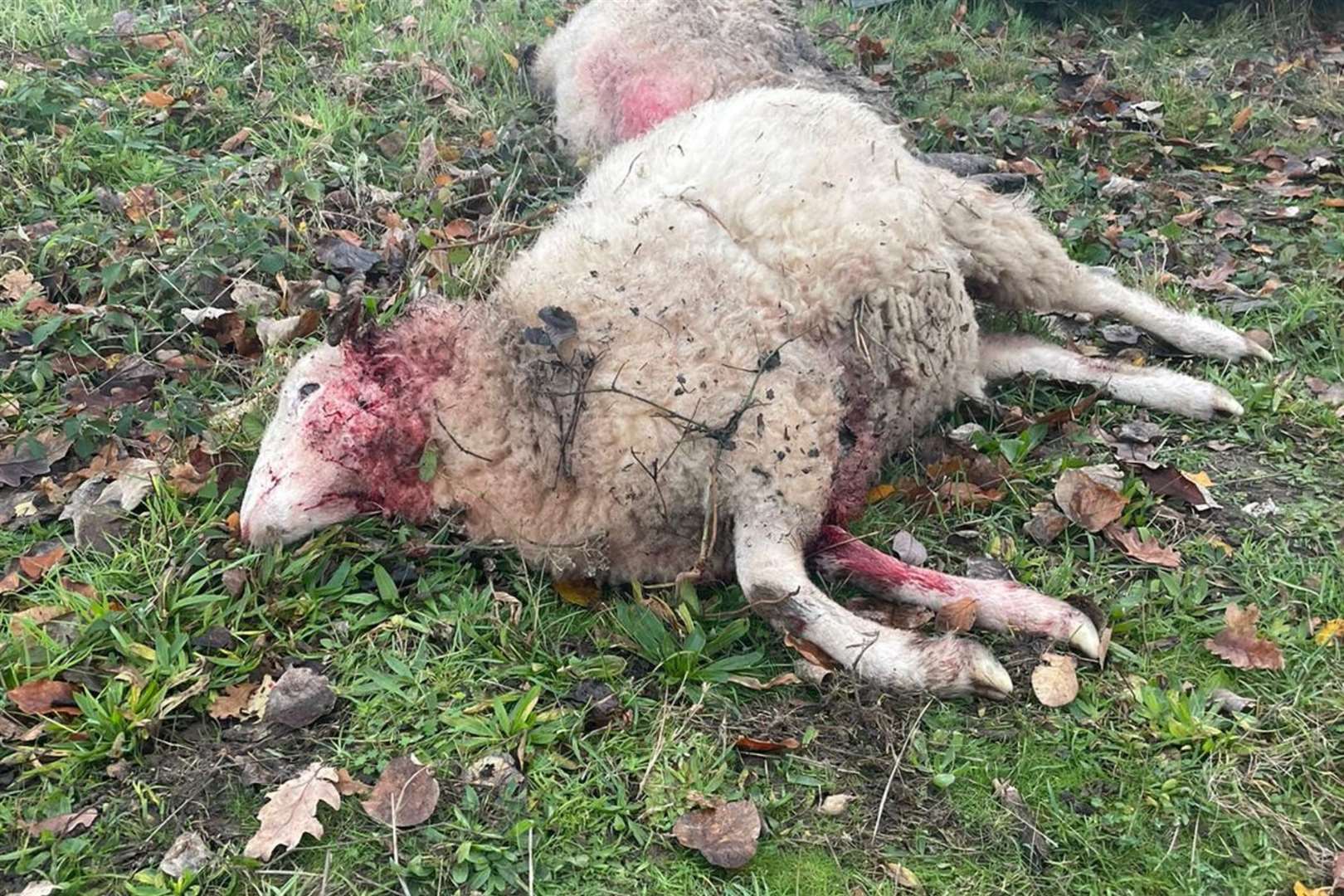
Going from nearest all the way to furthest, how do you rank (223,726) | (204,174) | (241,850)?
(241,850) → (223,726) → (204,174)

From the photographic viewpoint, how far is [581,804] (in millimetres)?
2266

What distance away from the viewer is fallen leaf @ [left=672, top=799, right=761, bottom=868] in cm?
213

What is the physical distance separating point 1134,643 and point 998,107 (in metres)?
3.79

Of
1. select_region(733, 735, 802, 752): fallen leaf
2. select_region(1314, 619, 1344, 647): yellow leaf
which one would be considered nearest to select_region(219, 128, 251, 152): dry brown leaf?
select_region(733, 735, 802, 752): fallen leaf

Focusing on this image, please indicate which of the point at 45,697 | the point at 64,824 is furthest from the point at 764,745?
the point at 45,697

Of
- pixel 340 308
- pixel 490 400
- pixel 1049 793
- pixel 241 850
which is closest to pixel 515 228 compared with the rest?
pixel 340 308

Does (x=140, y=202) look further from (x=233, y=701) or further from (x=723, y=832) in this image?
(x=723, y=832)

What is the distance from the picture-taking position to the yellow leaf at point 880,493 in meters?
3.13

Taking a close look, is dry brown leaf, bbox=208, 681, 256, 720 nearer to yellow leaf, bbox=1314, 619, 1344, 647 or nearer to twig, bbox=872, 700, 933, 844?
twig, bbox=872, 700, 933, 844

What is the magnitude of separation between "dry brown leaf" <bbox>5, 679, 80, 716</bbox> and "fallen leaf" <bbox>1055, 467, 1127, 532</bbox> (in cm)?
263

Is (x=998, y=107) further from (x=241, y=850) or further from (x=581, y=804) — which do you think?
(x=241, y=850)

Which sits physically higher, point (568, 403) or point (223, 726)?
point (568, 403)

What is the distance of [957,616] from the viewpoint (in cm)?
261

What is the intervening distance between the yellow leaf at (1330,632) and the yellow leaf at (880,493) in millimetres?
1134
